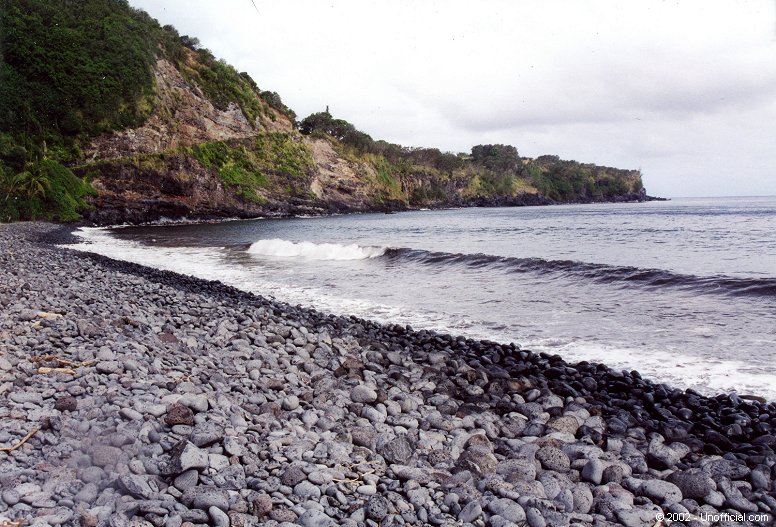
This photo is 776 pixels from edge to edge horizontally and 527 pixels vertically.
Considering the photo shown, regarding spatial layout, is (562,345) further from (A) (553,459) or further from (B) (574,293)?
(B) (574,293)

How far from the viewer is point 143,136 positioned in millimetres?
56500

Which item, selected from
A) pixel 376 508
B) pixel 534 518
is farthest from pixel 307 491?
pixel 534 518

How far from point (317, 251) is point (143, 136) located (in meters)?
41.9

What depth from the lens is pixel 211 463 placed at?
3.43 m

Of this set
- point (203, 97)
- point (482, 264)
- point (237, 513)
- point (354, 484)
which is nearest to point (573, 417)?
point (354, 484)

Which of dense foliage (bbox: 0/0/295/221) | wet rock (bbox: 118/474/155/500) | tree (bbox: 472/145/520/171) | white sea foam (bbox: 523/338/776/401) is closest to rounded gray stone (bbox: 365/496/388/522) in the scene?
wet rock (bbox: 118/474/155/500)

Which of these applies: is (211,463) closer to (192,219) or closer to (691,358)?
(691,358)

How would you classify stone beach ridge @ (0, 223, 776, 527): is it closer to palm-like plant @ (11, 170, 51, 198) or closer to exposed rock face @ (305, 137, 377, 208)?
palm-like plant @ (11, 170, 51, 198)

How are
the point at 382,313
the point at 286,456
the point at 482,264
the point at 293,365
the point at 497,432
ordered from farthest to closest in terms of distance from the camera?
the point at 482,264, the point at 382,313, the point at 293,365, the point at 497,432, the point at 286,456

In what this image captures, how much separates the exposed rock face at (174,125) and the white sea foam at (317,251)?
120 ft

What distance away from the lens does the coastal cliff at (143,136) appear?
160ft

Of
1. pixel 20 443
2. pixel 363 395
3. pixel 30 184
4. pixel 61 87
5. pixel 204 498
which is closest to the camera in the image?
pixel 204 498

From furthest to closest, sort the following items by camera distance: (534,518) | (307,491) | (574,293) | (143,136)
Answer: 1. (143,136)
2. (574,293)
3. (307,491)
4. (534,518)

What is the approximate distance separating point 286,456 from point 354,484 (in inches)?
22.3
